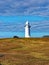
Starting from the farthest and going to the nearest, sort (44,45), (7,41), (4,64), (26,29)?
(26,29), (7,41), (44,45), (4,64)

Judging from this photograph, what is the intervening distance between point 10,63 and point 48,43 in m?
53.0

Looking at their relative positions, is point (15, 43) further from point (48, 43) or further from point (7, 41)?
point (48, 43)

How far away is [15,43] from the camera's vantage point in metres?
91.9

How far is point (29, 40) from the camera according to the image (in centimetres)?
9650

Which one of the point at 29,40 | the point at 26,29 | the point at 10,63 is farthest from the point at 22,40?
the point at 10,63

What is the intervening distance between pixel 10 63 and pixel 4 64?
1.31 metres

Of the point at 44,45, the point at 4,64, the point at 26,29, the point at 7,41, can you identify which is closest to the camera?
the point at 4,64

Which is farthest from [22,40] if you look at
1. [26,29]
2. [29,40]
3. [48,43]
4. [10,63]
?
[10,63]

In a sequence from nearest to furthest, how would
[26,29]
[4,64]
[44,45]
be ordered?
[4,64] → [44,45] → [26,29]

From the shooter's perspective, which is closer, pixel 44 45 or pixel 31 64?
pixel 31 64

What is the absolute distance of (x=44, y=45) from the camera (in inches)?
3477

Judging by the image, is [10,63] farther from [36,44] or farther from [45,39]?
[45,39]

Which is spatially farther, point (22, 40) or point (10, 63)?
point (22, 40)

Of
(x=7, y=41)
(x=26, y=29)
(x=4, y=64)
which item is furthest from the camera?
(x=26, y=29)
